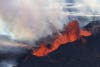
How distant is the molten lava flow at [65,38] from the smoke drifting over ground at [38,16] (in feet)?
0.12

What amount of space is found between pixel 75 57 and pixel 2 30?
0.49m

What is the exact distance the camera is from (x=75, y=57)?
172 cm

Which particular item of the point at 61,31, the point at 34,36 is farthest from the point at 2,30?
the point at 61,31

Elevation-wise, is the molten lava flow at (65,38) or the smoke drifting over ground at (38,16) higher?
the smoke drifting over ground at (38,16)

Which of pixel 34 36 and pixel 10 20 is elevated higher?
pixel 10 20

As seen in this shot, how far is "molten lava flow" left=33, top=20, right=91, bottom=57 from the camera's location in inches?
66.4

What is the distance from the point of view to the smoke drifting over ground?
1621mm

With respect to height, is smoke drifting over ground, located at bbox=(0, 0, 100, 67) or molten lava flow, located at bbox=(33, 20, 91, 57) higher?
smoke drifting over ground, located at bbox=(0, 0, 100, 67)

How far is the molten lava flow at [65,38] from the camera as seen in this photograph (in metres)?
1.69

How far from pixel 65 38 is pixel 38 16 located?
0.72ft

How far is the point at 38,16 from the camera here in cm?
165

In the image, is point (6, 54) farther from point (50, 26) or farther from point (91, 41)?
point (91, 41)

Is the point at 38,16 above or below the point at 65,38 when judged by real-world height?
above

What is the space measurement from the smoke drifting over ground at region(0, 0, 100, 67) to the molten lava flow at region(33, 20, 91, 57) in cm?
4
